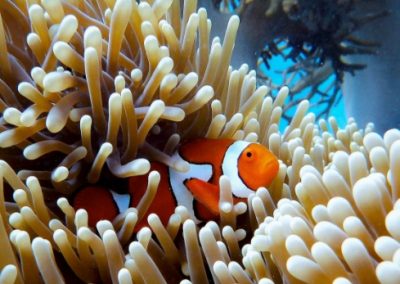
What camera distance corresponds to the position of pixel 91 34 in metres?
1.27

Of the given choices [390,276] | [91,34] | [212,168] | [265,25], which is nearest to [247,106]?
[212,168]

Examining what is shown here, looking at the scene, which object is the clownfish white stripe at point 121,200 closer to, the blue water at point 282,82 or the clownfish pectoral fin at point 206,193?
the clownfish pectoral fin at point 206,193

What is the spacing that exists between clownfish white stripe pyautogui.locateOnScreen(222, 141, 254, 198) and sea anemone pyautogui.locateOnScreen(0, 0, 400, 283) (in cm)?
4

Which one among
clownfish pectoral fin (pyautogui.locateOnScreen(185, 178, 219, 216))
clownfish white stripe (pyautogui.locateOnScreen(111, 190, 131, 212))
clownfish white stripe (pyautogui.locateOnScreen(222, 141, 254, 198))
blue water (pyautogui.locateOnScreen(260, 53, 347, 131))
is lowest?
clownfish white stripe (pyautogui.locateOnScreen(111, 190, 131, 212))

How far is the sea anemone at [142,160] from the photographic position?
36.3 inches

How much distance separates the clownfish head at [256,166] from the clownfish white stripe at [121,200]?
0.30 m

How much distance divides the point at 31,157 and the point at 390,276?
91 cm

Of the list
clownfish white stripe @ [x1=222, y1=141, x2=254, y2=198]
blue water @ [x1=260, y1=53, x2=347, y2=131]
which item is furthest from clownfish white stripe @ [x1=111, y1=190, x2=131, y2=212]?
blue water @ [x1=260, y1=53, x2=347, y2=131]

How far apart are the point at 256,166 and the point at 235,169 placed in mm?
58

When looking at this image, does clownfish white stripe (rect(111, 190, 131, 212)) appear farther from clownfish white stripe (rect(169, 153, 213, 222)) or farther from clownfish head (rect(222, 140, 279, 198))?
clownfish head (rect(222, 140, 279, 198))

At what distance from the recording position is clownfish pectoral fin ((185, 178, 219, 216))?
1288 millimetres

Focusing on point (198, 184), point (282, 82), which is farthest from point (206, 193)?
point (282, 82)

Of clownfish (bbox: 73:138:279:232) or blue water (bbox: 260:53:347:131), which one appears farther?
blue water (bbox: 260:53:347:131)

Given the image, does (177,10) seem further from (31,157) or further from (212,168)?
(31,157)
